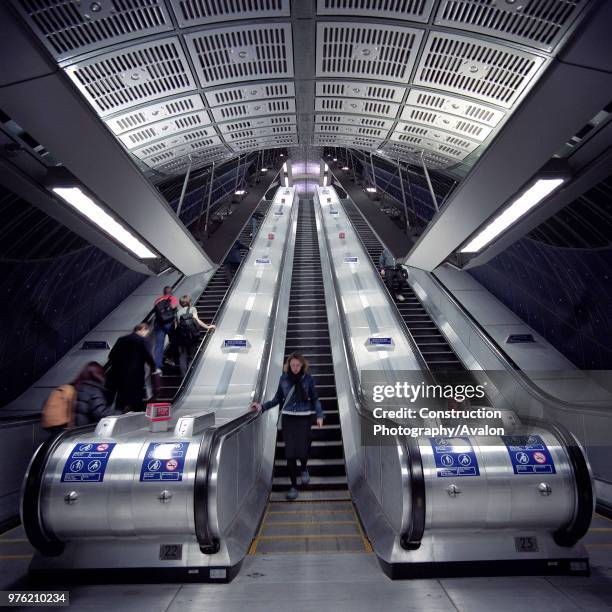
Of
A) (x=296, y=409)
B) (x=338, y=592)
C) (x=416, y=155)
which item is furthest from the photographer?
(x=416, y=155)

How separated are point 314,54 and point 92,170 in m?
2.13

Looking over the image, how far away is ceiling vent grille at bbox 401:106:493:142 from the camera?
4.45 m

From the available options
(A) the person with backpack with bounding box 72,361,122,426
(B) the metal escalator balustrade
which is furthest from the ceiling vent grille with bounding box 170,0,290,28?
(B) the metal escalator balustrade

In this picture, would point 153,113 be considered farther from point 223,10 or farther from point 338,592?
point 338,592

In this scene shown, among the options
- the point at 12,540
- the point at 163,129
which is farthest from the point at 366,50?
the point at 12,540

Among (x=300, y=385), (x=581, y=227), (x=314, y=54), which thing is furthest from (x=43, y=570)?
(x=581, y=227)

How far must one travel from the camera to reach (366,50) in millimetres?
3645

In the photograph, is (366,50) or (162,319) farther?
(162,319)

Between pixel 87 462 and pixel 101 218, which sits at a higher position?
pixel 101 218

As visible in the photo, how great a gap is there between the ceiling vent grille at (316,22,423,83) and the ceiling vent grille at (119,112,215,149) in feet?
4.51

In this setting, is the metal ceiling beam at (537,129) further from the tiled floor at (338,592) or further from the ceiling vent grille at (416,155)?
the tiled floor at (338,592)

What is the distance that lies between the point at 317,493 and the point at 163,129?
15.1ft

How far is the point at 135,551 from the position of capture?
137 inches

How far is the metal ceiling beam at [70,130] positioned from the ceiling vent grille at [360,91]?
6.34 feet
